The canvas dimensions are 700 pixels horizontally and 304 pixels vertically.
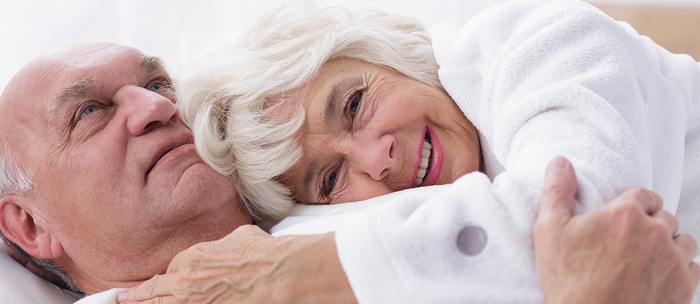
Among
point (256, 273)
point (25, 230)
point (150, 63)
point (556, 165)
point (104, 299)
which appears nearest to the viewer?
point (556, 165)

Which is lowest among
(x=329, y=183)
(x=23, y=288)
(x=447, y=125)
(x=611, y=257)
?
(x=23, y=288)

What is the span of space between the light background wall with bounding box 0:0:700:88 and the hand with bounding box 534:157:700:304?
55.1 inches

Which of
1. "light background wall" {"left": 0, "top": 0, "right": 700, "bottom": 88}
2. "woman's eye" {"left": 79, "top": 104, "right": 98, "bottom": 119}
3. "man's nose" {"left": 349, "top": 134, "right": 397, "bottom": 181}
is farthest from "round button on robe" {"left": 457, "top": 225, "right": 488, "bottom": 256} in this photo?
"light background wall" {"left": 0, "top": 0, "right": 700, "bottom": 88}

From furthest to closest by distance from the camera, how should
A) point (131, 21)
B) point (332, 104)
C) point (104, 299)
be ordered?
1. point (131, 21)
2. point (332, 104)
3. point (104, 299)

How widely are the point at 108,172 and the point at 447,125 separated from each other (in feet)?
2.13

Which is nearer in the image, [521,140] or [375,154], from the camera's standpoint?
[521,140]

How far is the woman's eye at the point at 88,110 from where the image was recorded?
5.47 feet

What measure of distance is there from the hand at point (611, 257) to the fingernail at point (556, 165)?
0.18 feet

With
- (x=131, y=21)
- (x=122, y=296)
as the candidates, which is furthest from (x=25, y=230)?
(x=131, y=21)

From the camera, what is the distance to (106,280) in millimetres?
1690

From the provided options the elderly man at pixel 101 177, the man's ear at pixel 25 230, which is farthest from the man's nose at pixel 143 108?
the man's ear at pixel 25 230

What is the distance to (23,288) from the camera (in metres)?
1.69

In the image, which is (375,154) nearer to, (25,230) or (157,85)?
(157,85)

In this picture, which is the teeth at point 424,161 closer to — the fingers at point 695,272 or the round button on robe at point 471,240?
the round button on robe at point 471,240
